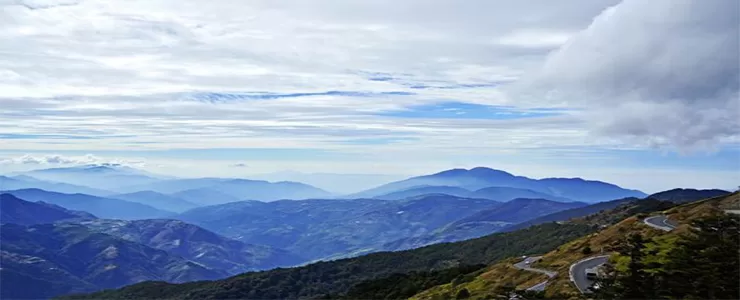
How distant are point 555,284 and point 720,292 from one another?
70.3ft

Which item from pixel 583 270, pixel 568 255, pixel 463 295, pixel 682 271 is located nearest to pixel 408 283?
pixel 568 255

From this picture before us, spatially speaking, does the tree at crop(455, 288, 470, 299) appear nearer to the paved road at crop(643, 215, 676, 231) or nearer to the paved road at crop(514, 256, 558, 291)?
the paved road at crop(514, 256, 558, 291)

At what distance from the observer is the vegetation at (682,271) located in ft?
172

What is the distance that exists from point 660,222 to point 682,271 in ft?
156

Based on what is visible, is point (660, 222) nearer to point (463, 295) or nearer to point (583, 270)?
point (583, 270)

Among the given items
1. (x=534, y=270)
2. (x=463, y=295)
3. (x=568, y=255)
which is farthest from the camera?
(x=568, y=255)

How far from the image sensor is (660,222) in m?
99.8

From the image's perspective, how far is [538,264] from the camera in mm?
97375

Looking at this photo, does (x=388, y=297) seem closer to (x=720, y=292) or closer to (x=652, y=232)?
(x=652, y=232)

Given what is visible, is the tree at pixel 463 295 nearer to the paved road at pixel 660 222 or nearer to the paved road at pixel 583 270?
the paved road at pixel 583 270

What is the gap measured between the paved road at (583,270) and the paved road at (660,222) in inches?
513

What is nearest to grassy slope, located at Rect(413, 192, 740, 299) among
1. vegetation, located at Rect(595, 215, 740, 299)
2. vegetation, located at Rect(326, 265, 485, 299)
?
vegetation, located at Rect(595, 215, 740, 299)

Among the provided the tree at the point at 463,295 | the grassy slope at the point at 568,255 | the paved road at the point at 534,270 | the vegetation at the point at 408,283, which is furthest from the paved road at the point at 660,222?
the vegetation at the point at 408,283

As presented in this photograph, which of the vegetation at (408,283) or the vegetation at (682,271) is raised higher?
the vegetation at (682,271)
